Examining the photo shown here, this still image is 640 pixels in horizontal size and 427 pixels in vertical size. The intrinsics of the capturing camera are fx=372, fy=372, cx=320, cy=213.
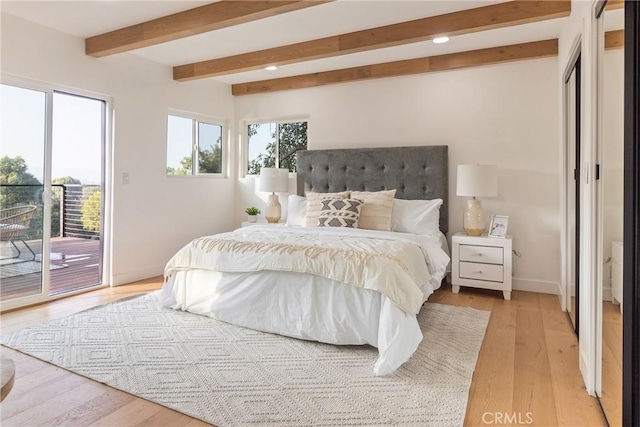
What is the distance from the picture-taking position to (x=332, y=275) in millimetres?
2424

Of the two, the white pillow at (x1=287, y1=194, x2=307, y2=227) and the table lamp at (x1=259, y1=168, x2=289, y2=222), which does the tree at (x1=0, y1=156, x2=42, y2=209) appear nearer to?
the table lamp at (x1=259, y1=168, x2=289, y2=222)

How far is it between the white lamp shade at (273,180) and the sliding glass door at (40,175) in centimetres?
179

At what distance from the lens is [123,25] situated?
10.7 ft

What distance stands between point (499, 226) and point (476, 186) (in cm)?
49

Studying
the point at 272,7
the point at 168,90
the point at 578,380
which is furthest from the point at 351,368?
the point at 168,90

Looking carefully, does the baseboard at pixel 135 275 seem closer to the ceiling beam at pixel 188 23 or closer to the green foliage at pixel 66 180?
the green foliage at pixel 66 180

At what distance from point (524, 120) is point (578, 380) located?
2639 millimetres

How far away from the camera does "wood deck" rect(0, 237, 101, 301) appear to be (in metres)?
3.31

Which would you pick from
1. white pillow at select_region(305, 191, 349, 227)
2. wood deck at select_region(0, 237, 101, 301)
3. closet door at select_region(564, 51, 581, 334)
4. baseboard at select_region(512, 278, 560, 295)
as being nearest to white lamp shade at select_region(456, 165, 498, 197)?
closet door at select_region(564, 51, 581, 334)

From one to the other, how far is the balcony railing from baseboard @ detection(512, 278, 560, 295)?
4526 millimetres

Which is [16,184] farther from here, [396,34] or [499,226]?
[499,226]

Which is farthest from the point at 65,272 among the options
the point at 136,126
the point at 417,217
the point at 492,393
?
the point at 492,393

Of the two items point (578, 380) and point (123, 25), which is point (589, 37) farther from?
point (123, 25)

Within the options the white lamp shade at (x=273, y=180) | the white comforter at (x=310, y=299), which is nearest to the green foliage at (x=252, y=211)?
the white lamp shade at (x=273, y=180)
